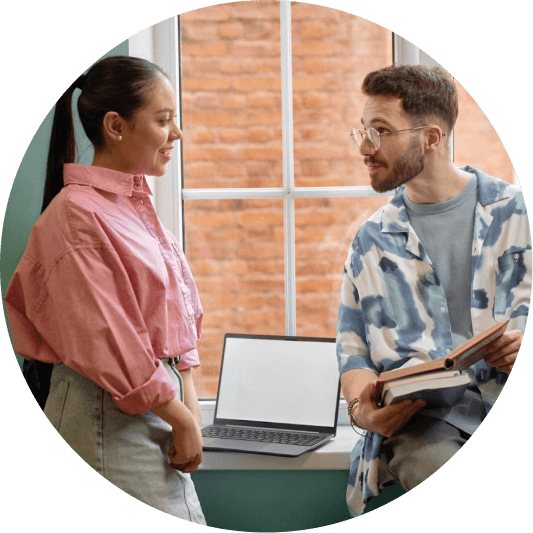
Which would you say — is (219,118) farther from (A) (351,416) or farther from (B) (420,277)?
(A) (351,416)

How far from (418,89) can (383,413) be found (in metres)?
0.88

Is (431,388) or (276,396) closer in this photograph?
(431,388)

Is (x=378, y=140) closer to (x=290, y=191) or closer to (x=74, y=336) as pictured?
(x=290, y=191)

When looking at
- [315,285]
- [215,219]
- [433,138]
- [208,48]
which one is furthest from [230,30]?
[315,285]

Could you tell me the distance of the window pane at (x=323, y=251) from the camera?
2.19 meters

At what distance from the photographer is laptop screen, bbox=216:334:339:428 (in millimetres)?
2166

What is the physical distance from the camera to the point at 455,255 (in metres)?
2.13

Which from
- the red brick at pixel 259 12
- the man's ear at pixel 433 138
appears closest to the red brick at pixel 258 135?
the red brick at pixel 259 12

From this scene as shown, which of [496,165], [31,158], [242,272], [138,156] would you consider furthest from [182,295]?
[496,165]

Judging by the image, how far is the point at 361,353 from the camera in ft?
7.06

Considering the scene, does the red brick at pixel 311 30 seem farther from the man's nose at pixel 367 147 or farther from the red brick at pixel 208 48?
the man's nose at pixel 367 147

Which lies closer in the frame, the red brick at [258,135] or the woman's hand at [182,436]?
the woman's hand at [182,436]

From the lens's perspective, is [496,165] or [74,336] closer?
[74,336]

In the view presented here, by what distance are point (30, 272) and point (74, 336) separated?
0.74ft
